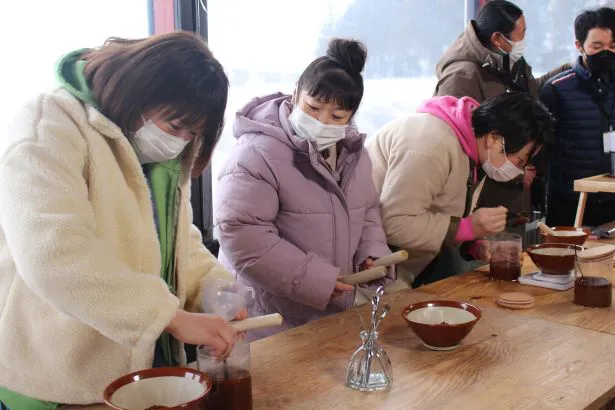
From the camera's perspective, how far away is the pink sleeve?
2.36 meters

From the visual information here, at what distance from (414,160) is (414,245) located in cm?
28

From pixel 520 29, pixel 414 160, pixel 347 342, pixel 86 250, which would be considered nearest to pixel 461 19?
pixel 520 29

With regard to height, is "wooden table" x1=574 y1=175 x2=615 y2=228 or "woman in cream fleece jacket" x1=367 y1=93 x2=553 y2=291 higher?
"woman in cream fleece jacket" x1=367 y1=93 x2=553 y2=291

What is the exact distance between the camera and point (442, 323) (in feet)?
5.30

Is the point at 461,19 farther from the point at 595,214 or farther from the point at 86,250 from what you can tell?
the point at 86,250

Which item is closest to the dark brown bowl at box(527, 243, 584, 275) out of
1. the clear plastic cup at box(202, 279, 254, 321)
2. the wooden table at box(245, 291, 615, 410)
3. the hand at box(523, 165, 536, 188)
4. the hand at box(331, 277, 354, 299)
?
the wooden table at box(245, 291, 615, 410)

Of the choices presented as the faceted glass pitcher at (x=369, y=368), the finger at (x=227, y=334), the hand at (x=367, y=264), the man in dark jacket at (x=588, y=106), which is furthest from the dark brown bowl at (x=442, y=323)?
the man in dark jacket at (x=588, y=106)

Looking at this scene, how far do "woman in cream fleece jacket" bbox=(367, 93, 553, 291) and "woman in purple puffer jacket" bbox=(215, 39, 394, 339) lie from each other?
196 mm

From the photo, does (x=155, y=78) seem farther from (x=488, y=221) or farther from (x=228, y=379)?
(x=488, y=221)

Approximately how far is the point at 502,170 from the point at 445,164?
238mm

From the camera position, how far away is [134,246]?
1.39 meters

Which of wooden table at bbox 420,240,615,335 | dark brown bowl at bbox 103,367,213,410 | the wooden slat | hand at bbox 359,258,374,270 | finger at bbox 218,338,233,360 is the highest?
finger at bbox 218,338,233,360

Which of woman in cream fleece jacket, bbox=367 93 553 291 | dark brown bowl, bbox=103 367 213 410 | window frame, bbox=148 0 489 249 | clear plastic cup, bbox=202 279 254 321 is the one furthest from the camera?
window frame, bbox=148 0 489 249

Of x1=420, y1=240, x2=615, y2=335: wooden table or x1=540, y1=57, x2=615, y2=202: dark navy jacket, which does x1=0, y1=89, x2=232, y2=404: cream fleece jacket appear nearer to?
x1=420, y1=240, x2=615, y2=335: wooden table
